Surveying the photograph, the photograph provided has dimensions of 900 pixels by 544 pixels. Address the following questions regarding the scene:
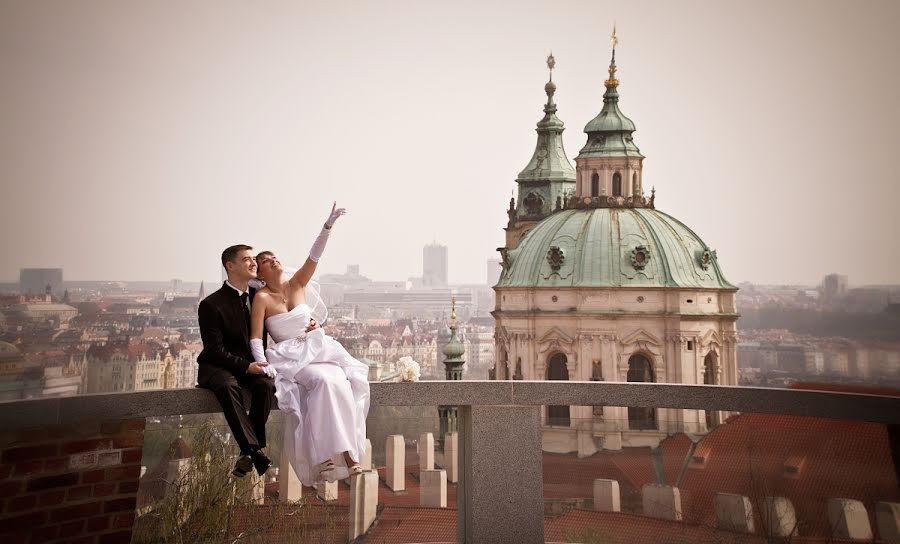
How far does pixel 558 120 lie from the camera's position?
247ft

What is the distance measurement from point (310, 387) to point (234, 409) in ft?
1.56

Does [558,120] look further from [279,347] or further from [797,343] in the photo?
[279,347]

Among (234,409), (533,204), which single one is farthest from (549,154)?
(234,409)

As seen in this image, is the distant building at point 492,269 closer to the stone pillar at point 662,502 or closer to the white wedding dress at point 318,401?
the stone pillar at point 662,502

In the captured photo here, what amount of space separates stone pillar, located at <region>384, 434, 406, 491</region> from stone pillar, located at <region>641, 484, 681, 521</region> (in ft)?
5.38

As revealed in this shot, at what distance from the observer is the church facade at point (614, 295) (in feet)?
178

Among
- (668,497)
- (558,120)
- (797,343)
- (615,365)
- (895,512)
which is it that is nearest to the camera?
(895,512)

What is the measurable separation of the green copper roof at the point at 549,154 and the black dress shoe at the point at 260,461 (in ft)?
224

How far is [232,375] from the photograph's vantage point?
5.80 metres

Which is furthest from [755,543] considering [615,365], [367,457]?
[615,365]

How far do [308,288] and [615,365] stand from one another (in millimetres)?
48746

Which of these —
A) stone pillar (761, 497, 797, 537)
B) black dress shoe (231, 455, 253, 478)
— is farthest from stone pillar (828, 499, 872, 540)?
black dress shoe (231, 455, 253, 478)

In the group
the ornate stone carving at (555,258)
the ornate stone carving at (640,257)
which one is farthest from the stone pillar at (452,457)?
the ornate stone carving at (640,257)

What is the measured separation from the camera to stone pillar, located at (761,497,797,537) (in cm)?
587
